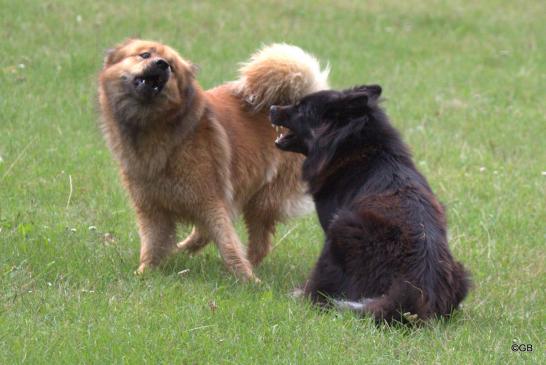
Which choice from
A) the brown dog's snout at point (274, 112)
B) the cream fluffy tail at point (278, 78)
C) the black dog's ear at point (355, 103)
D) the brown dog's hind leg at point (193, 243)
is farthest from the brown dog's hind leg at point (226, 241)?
the black dog's ear at point (355, 103)

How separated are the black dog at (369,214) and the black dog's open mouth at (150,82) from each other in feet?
2.64

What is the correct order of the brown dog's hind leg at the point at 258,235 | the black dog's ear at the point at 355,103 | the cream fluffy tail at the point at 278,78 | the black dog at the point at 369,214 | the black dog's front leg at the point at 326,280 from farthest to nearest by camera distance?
1. the brown dog's hind leg at the point at 258,235
2. the cream fluffy tail at the point at 278,78
3. the black dog's ear at the point at 355,103
4. the black dog's front leg at the point at 326,280
5. the black dog at the point at 369,214

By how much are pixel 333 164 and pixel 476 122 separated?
18.1 ft


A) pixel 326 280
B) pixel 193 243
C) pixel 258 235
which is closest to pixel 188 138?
pixel 193 243

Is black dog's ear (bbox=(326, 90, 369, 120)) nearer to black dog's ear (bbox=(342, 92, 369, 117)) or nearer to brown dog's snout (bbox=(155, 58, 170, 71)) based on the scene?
black dog's ear (bbox=(342, 92, 369, 117))

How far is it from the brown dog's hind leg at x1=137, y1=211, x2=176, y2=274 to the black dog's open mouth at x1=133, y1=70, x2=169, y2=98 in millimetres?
916

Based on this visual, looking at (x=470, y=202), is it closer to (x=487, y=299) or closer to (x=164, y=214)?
(x=487, y=299)

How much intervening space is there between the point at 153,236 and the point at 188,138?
30.6 inches

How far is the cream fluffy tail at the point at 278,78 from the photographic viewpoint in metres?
7.02

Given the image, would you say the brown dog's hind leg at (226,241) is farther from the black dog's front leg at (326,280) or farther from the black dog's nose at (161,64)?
the black dog's nose at (161,64)

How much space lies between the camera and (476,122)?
11.2 meters

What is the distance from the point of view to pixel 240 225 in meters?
8.08

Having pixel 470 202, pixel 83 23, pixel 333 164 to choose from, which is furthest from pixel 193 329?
pixel 83 23

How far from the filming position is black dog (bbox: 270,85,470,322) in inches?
217
